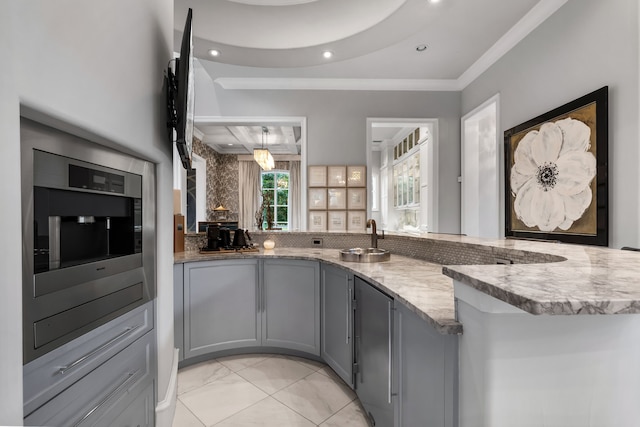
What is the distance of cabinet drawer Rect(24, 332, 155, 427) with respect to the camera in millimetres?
876

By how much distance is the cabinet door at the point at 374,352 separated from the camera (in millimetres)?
1351

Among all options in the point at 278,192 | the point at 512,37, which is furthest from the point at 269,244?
the point at 278,192

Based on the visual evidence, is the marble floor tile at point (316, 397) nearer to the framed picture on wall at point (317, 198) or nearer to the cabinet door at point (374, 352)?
the cabinet door at point (374, 352)

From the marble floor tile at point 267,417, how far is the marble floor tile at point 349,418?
0.11 meters

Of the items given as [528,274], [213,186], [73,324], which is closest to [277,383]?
[73,324]

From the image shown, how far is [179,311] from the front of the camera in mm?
2250

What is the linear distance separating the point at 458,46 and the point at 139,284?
360cm

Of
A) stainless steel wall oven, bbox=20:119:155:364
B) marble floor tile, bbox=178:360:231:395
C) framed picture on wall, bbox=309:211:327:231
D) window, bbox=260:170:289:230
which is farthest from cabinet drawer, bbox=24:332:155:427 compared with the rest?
window, bbox=260:170:289:230

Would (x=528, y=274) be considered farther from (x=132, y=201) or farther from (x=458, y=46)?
(x=458, y=46)

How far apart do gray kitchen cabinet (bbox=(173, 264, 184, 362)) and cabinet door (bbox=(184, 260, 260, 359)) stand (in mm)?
27

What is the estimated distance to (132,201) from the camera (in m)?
1.31

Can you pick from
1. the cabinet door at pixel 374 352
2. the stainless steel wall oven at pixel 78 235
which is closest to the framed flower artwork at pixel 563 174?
the cabinet door at pixel 374 352

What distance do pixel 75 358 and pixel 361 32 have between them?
2.84 meters

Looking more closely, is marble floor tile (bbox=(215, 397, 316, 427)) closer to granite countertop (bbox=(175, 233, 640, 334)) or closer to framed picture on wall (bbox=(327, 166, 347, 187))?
granite countertop (bbox=(175, 233, 640, 334))
